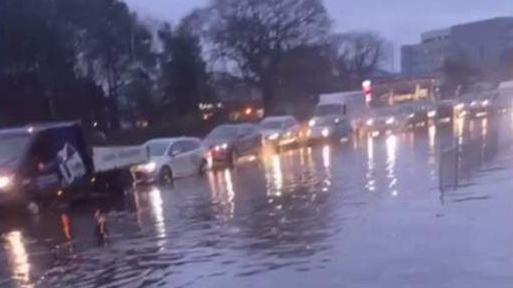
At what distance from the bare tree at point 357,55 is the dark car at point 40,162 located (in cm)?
8906

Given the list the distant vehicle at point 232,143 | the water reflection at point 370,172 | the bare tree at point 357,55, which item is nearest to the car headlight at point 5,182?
the water reflection at point 370,172

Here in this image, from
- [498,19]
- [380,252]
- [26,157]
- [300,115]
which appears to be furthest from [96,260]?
[498,19]

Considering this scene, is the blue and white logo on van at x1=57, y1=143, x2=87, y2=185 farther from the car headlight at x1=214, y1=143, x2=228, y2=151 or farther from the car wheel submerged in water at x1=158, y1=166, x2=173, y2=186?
the car headlight at x1=214, y1=143, x2=228, y2=151

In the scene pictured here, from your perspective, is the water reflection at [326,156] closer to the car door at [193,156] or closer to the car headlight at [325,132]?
the car headlight at [325,132]

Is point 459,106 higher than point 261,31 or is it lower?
lower

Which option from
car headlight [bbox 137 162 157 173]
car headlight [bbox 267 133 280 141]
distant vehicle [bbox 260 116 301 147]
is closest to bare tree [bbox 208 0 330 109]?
distant vehicle [bbox 260 116 301 147]

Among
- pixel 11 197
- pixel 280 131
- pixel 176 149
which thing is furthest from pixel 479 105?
pixel 11 197

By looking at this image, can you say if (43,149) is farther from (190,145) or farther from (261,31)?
(261,31)

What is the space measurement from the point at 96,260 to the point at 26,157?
10.3 m

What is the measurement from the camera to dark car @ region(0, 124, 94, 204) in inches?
1009

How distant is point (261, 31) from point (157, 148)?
54.9m

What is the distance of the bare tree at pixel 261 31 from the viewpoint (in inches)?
3543

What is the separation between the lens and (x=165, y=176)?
35469 mm

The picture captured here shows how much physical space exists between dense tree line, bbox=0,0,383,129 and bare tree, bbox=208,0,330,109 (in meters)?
0.08
